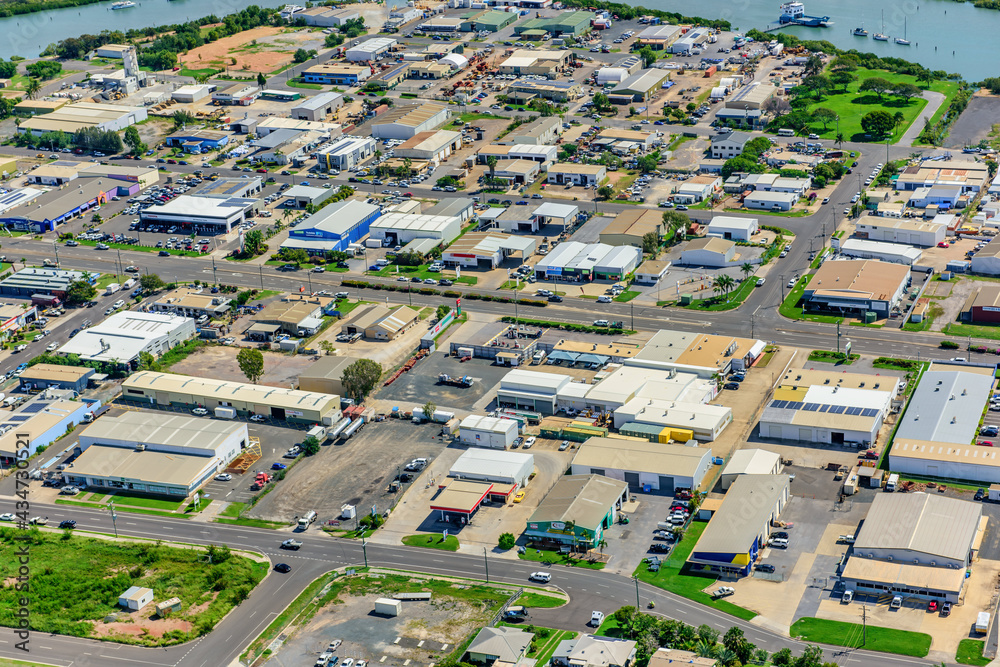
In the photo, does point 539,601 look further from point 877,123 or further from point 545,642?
point 877,123

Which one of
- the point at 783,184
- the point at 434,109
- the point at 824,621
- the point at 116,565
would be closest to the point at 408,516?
the point at 116,565

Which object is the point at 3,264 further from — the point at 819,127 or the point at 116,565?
the point at 819,127

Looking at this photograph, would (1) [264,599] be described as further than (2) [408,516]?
No

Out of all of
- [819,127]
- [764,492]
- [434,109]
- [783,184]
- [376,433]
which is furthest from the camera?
[434,109]

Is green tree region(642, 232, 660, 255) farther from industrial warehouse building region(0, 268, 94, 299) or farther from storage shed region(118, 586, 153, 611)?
storage shed region(118, 586, 153, 611)

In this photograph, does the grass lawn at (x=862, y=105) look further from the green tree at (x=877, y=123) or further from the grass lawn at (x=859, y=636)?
the grass lawn at (x=859, y=636)

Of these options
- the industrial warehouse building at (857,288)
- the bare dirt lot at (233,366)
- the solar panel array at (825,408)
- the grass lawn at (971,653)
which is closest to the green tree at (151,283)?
the bare dirt lot at (233,366)
